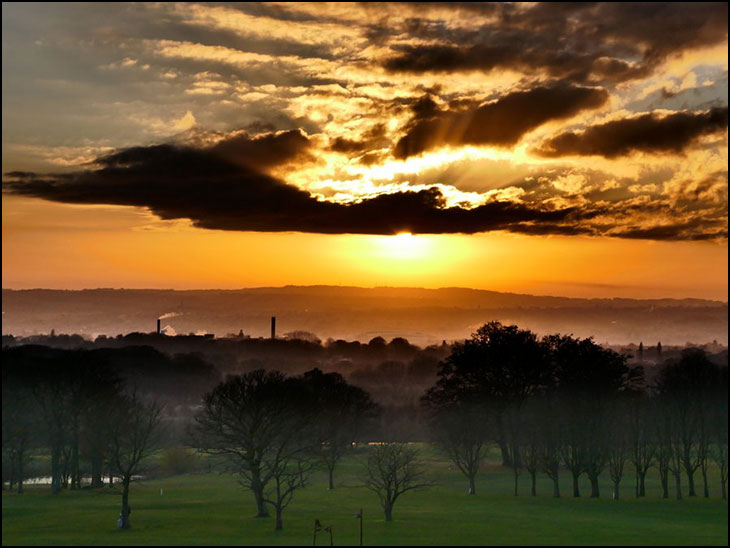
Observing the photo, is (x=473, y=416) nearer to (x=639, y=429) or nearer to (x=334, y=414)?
(x=334, y=414)

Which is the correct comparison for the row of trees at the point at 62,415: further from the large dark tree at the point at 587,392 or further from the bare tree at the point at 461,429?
the large dark tree at the point at 587,392

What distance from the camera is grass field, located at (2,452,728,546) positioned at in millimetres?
82375

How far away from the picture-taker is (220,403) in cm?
11688

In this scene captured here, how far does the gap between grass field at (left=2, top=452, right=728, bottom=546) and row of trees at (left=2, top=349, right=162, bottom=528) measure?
445 centimetres

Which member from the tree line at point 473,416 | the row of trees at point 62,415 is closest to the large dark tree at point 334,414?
the tree line at point 473,416

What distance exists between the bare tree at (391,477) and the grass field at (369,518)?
160 cm

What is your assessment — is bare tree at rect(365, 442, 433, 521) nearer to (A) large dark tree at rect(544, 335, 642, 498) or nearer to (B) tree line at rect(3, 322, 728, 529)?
(B) tree line at rect(3, 322, 728, 529)

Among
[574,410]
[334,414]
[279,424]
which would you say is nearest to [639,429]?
[574,410]

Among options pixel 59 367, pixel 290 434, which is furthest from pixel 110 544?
pixel 59 367

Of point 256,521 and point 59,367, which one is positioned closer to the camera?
point 256,521

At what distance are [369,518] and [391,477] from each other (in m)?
15.9

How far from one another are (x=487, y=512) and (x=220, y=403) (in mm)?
33953

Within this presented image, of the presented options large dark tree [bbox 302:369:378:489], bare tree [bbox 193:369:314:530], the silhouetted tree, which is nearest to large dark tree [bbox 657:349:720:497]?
the silhouetted tree

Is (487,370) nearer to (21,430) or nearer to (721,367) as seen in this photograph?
(721,367)
